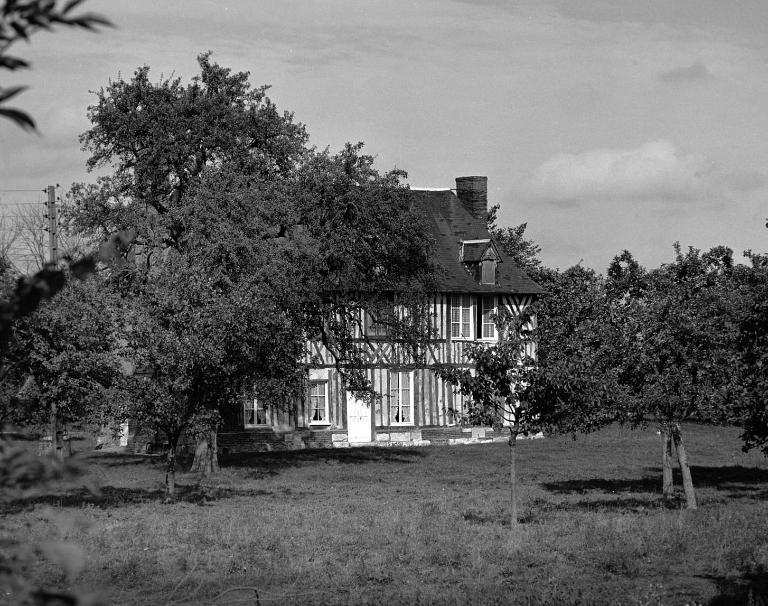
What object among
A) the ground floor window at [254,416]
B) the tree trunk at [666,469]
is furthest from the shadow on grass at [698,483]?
the ground floor window at [254,416]

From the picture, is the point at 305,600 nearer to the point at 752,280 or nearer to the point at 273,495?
the point at 752,280

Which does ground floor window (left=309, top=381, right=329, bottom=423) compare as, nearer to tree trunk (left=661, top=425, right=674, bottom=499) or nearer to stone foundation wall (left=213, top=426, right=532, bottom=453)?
stone foundation wall (left=213, top=426, right=532, bottom=453)

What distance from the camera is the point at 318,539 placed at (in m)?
20.6

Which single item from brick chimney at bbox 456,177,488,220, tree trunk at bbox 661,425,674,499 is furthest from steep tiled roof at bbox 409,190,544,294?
tree trunk at bbox 661,425,674,499

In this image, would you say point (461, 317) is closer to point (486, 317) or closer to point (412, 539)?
point (486, 317)

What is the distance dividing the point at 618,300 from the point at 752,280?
7.78m

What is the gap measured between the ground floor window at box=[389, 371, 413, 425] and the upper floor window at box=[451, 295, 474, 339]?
9.91 feet

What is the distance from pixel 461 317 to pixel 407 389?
4212mm

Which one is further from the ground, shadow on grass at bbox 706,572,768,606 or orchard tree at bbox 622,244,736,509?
orchard tree at bbox 622,244,736,509

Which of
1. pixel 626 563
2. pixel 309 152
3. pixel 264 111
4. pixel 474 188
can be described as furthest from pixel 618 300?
pixel 474 188

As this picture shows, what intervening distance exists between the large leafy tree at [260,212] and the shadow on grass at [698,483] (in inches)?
360

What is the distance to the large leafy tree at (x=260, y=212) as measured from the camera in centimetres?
3375

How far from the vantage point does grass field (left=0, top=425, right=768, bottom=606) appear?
16.0 m

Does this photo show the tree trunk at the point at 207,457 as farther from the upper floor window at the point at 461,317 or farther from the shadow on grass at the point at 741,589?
the shadow on grass at the point at 741,589
